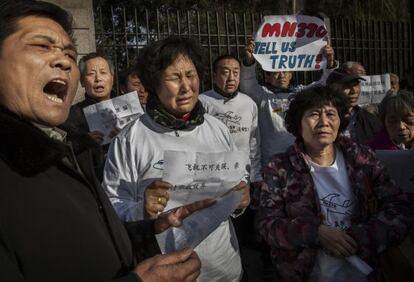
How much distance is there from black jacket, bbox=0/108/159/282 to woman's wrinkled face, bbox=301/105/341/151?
1608 mm

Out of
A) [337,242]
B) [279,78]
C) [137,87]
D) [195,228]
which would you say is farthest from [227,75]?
[195,228]

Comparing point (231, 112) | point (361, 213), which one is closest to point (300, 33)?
point (231, 112)

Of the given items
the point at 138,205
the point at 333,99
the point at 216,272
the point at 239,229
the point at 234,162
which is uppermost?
the point at 333,99

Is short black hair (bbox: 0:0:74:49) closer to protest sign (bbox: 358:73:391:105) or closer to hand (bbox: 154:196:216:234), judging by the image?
hand (bbox: 154:196:216:234)

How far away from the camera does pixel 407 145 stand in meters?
3.97

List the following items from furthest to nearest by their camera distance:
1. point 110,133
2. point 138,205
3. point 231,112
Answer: point 231,112, point 110,133, point 138,205

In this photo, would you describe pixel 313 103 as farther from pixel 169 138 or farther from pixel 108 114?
pixel 108 114

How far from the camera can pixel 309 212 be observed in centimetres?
268

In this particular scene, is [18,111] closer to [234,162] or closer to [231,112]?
[234,162]

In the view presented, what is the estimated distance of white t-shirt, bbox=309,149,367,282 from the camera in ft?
8.70

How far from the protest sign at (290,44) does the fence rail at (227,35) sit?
243 centimetres

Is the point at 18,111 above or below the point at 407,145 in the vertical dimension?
above

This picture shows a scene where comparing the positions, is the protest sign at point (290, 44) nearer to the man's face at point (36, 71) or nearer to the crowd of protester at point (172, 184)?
the crowd of protester at point (172, 184)

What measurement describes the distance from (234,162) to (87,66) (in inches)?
94.6
